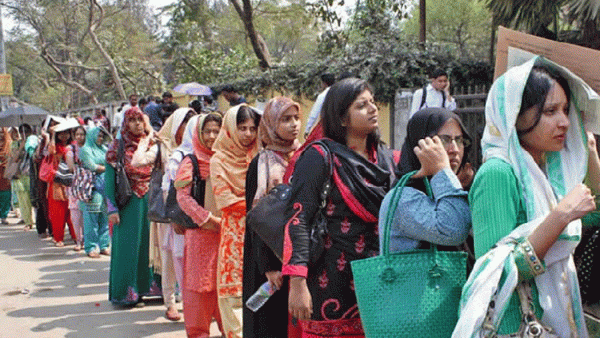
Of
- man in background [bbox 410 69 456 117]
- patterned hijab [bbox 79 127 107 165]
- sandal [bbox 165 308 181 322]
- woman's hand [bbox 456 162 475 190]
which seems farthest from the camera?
patterned hijab [bbox 79 127 107 165]

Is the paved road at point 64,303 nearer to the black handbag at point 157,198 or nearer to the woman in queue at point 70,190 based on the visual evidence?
the woman in queue at point 70,190

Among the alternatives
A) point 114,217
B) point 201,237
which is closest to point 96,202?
point 114,217

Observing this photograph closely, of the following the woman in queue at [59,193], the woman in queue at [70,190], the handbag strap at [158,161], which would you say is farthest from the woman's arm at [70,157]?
the handbag strap at [158,161]

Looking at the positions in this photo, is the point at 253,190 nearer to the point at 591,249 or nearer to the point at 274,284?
the point at 274,284

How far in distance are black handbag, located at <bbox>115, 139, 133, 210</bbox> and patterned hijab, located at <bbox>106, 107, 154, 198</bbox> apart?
0.10 ft

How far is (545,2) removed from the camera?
10.5 meters

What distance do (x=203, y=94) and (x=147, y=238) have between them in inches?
316

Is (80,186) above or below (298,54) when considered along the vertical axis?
below

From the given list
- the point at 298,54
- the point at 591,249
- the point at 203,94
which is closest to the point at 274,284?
the point at 591,249

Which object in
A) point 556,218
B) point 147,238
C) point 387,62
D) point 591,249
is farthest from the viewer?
point 387,62

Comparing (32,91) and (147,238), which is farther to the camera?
(32,91)

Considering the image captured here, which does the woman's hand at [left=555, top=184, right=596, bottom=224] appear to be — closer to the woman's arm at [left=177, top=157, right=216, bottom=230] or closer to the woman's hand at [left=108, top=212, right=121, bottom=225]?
the woman's arm at [left=177, top=157, right=216, bottom=230]

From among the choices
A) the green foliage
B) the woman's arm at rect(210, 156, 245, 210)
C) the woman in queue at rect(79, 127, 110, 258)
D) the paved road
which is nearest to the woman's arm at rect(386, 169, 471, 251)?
the woman's arm at rect(210, 156, 245, 210)

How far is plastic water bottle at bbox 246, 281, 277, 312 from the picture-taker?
11.2ft
